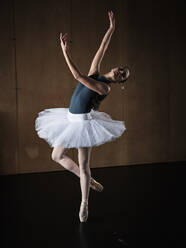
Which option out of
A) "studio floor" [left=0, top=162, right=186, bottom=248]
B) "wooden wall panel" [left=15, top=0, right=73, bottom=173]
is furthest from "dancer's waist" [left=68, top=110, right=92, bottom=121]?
"wooden wall panel" [left=15, top=0, right=73, bottom=173]

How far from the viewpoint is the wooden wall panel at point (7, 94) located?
3.54 m

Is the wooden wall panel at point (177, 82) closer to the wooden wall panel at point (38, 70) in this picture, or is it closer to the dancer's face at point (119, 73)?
the wooden wall panel at point (38, 70)

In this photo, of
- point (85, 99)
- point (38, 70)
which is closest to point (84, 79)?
point (85, 99)

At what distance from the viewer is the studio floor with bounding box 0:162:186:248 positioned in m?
2.08

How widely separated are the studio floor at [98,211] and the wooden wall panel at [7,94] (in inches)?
10.0

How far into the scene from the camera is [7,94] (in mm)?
3650

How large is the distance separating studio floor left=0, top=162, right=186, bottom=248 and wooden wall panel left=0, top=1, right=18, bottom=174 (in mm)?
255

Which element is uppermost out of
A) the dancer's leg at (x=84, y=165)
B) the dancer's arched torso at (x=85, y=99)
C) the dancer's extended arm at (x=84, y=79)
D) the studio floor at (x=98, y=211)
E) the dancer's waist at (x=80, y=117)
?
the dancer's extended arm at (x=84, y=79)

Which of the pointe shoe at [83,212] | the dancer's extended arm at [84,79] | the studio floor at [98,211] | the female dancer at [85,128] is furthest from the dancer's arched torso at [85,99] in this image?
the studio floor at [98,211]

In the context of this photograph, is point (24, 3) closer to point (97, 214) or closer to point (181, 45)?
point (181, 45)

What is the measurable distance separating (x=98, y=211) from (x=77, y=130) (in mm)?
831

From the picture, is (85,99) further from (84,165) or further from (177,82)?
(177,82)

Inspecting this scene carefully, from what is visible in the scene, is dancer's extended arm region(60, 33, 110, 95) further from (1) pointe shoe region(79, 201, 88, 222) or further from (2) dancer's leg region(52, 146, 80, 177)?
(1) pointe shoe region(79, 201, 88, 222)

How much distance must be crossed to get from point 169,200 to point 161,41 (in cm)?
241
